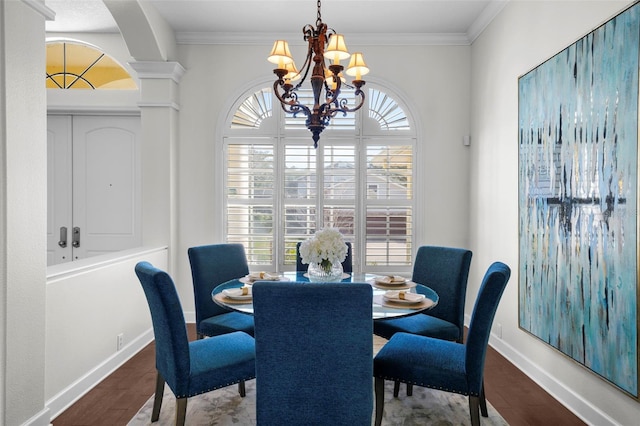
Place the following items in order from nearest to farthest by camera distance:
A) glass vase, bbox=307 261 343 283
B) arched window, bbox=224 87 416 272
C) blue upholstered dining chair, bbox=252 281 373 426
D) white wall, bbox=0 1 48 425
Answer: blue upholstered dining chair, bbox=252 281 373 426 < white wall, bbox=0 1 48 425 < glass vase, bbox=307 261 343 283 < arched window, bbox=224 87 416 272

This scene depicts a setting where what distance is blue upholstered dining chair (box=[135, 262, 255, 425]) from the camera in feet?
6.30

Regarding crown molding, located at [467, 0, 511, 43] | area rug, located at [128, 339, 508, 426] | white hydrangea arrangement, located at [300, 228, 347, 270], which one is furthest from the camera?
crown molding, located at [467, 0, 511, 43]

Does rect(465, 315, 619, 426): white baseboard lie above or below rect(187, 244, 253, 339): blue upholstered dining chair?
below

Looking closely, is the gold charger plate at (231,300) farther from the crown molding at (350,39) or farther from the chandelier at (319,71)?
the crown molding at (350,39)

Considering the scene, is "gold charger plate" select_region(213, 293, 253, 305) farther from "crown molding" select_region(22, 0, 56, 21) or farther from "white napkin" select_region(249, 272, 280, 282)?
"crown molding" select_region(22, 0, 56, 21)

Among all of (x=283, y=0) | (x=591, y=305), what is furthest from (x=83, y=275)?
(x=591, y=305)

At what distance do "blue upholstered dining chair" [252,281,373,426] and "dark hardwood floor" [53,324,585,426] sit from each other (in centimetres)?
123

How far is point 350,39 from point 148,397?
3694 millimetres

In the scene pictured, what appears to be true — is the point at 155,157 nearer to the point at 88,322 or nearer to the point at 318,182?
the point at 318,182

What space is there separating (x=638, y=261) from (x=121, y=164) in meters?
4.44

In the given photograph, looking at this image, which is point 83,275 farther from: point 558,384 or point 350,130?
point 558,384

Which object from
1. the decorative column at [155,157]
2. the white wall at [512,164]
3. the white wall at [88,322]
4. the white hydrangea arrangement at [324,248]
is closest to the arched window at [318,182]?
the decorative column at [155,157]

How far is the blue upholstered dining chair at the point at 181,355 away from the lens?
1921mm

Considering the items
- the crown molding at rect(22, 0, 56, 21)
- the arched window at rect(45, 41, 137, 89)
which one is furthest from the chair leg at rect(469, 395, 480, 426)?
the arched window at rect(45, 41, 137, 89)
